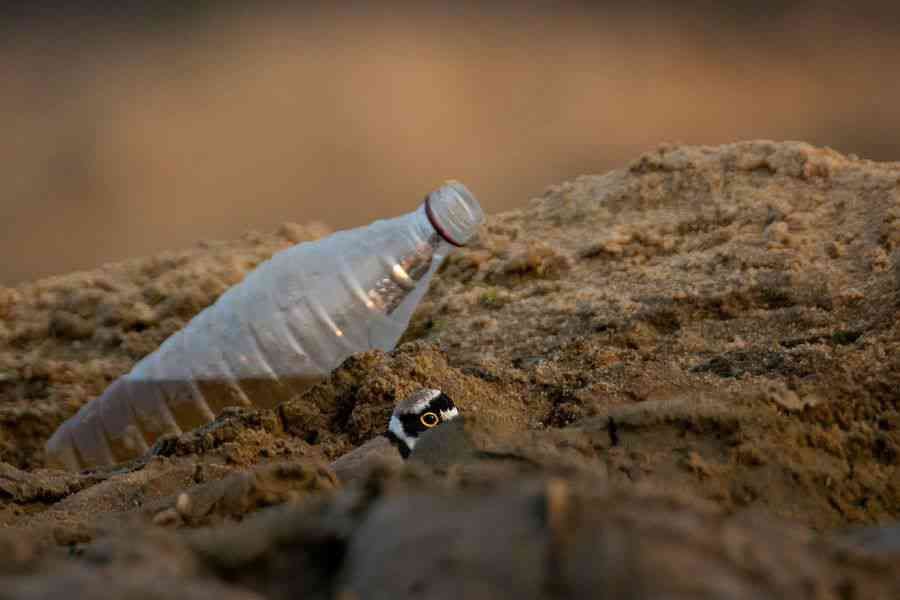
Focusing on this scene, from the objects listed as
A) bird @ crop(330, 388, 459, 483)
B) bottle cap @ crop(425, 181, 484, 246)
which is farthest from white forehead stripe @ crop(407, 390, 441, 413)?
bottle cap @ crop(425, 181, 484, 246)

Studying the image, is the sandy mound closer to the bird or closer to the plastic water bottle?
the bird

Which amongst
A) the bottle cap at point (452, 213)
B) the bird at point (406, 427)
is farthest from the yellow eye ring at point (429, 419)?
the bottle cap at point (452, 213)

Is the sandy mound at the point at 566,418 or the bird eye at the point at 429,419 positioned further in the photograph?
the bird eye at the point at 429,419

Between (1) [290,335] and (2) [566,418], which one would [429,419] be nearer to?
(2) [566,418]

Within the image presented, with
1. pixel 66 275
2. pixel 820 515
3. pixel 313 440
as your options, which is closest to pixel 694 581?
pixel 820 515

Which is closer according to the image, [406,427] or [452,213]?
[406,427]

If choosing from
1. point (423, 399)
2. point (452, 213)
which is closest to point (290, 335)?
point (452, 213)

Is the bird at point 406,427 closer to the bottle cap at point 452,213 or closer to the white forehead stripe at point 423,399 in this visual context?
the white forehead stripe at point 423,399
